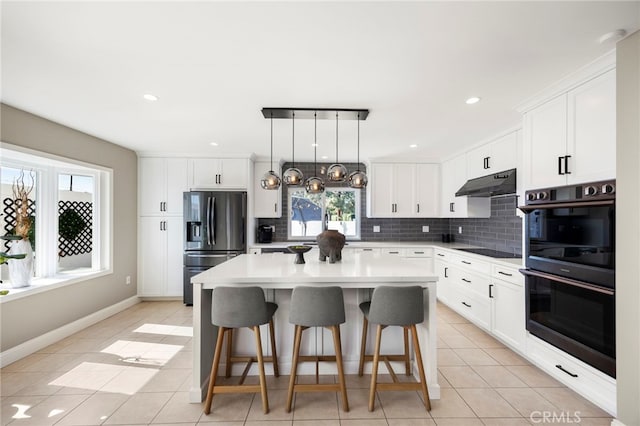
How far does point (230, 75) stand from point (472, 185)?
3355 millimetres

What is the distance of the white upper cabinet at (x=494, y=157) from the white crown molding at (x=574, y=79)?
811mm

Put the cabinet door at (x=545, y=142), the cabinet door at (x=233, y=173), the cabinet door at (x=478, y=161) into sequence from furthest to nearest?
the cabinet door at (x=233, y=173) < the cabinet door at (x=478, y=161) < the cabinet door at (x=545, y=142)

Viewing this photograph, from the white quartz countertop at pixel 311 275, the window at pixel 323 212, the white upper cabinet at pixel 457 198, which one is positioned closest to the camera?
the white quartz countertop at pixel 311 275

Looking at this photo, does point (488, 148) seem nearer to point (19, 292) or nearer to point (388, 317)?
point (388, 317)

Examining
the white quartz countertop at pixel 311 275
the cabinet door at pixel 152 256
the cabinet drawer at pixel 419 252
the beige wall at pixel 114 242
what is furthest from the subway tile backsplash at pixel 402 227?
the white quartz countertop at pixel 311 275

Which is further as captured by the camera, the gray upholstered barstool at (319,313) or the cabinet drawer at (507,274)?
the cabinet drawer at (507,274)

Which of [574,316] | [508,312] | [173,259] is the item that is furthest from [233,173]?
[574,316]

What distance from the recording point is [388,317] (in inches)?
77.5

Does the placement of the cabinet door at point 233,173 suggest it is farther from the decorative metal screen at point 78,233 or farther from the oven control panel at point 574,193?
the oven control panel at point 574,193

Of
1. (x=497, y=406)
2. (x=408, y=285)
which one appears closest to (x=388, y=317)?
(x=408, y=285)

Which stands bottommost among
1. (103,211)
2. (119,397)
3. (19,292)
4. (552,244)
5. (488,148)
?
(119,397)

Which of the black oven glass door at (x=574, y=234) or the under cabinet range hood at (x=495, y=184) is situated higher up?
the under cabinet range hood at (x=495, y=184)

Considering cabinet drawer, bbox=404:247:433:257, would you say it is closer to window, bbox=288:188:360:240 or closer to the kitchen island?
window, bbox=288:188:360:240

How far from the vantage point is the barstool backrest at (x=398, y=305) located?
6.43ft
